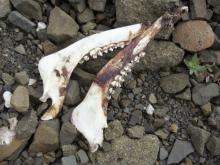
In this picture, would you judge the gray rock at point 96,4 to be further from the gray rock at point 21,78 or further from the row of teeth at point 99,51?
the gray rock at point 21,78

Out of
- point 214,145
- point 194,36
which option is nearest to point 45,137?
point 214,145

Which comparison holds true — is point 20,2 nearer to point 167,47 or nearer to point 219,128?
point 167,47

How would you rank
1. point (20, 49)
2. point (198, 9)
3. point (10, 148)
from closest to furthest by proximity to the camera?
1. point (10, 148)
2. point (20, 49)
3. point (198, 9)

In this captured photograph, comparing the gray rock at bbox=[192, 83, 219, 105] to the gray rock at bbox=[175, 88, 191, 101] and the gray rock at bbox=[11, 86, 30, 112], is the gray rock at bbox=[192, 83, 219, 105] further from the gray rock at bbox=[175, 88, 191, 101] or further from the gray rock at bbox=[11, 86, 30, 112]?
the gray rock at bbox=[11, 86, 30, 112]

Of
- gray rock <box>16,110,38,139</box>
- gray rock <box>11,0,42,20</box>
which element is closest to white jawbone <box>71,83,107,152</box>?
gray rock <box>16,110,38,139</box>

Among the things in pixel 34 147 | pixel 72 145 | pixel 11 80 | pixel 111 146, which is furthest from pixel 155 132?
pixel 11 80

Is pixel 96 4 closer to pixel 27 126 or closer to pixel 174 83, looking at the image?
pixel 174 83
